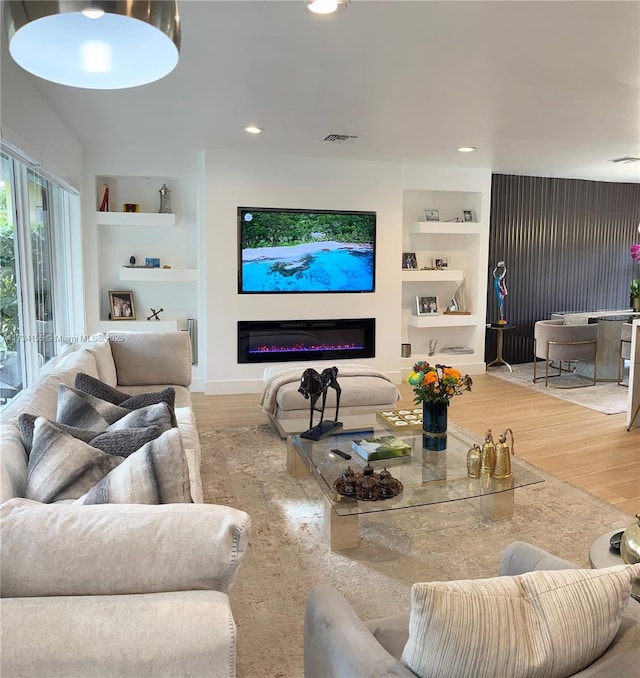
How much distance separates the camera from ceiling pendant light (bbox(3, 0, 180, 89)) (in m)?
A: 1.07

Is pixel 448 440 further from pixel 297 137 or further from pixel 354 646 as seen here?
pixel 297 137

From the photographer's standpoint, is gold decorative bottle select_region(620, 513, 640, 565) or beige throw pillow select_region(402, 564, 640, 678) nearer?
beige throw pillow select_region(402, 564, 640, 678)

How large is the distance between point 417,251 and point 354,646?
6378mm

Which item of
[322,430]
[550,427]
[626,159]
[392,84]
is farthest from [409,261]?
[322,430]

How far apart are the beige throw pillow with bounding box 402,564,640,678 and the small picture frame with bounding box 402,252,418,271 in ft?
19.9

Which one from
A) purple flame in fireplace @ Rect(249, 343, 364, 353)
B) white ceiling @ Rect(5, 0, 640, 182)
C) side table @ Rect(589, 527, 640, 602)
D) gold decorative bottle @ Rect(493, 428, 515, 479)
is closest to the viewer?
side table @ Rect(589, 527, 640, 602)

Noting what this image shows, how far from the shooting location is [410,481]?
2934 mm

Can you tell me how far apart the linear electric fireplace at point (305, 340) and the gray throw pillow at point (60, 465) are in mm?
4206

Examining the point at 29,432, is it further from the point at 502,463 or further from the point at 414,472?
the point at 502,463

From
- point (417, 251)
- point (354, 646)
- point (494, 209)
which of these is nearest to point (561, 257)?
point (494, 209)

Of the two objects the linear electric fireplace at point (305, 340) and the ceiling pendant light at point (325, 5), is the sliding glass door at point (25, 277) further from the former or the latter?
the ceiling pendant light at point (325, 5)

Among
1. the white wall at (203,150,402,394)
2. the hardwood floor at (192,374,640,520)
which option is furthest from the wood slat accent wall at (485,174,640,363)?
the white wall at (203,150,402,394)

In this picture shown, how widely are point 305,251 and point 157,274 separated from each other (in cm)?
158

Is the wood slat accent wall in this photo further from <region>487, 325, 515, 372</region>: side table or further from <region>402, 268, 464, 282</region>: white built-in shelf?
<region>402, 268, 464, 282</region>: white built-in shelf
